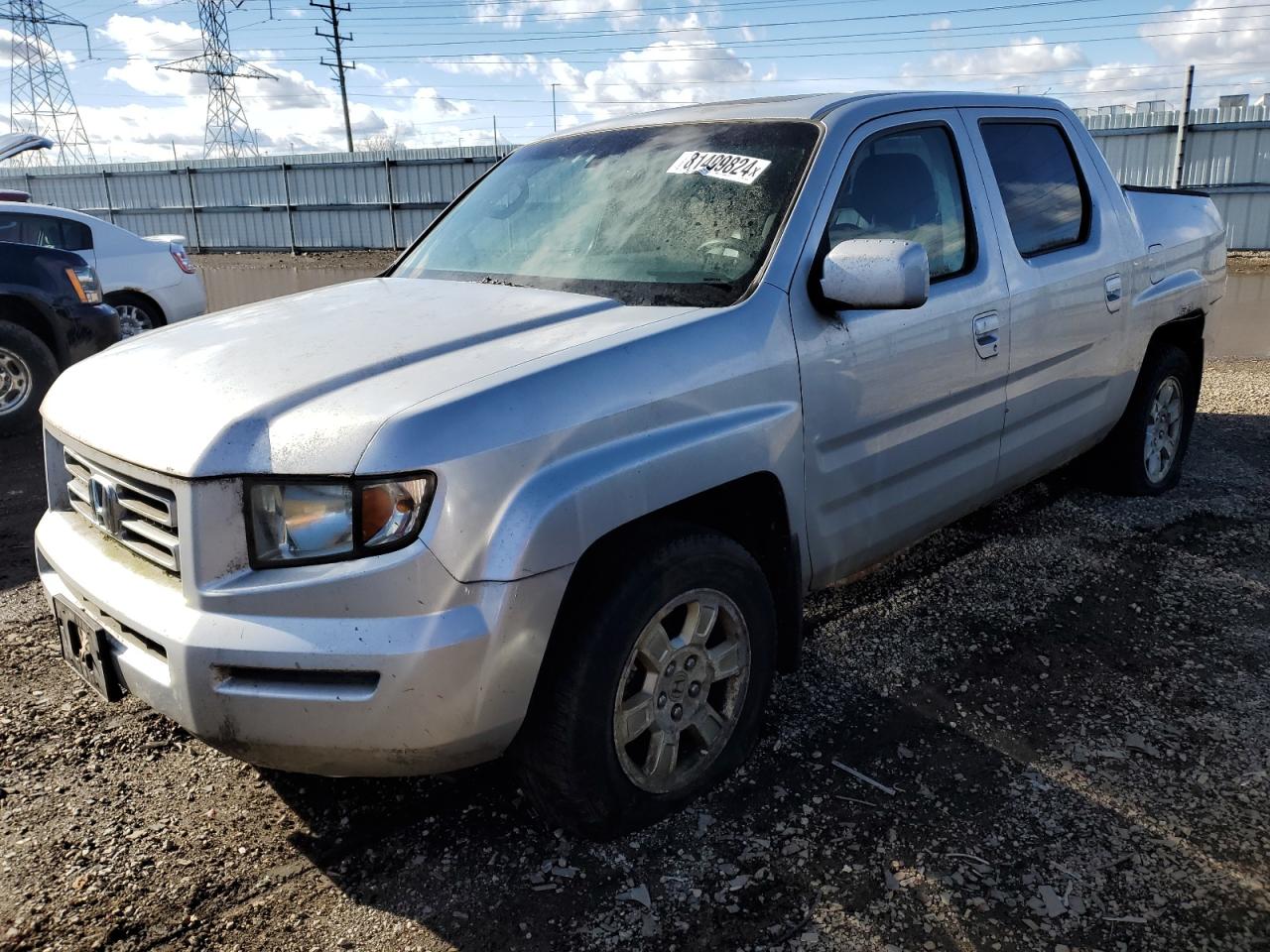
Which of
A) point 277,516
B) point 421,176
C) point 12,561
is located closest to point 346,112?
point 421,176

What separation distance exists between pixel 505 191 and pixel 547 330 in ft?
4.34

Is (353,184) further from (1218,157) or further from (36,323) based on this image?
(36,323)

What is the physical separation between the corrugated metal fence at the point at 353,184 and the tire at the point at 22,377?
15.2m

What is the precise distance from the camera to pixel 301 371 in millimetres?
2381

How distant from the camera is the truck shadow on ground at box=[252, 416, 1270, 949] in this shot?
232 cm

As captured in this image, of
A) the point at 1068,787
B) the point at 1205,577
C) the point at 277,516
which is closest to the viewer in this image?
the point at 277,516

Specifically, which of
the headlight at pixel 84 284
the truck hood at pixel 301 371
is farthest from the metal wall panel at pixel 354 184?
the truck hood at pixel 301 371

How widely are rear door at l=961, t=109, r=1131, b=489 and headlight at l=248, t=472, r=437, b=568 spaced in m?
2.42

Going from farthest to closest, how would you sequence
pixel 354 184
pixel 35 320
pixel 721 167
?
pixel 354 184 < pixel 35 320 < pixel 721 167

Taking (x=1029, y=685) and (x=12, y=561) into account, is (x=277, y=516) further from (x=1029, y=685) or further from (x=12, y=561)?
(x=12, y=561)

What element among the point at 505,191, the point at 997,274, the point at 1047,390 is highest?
the point at 505,191

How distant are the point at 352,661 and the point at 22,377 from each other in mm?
6196

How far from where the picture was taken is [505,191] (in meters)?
3.72

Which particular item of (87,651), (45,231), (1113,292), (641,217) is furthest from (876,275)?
(45,231)
